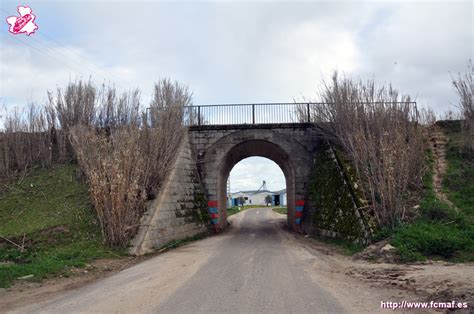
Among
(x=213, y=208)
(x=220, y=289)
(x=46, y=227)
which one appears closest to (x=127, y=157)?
(x=46, y=227)

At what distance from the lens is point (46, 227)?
12734 mm

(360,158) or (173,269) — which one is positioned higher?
(360,158)

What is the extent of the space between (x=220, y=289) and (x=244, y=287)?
19.2 inches

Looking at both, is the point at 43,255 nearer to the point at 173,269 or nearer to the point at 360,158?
the point at 173,269

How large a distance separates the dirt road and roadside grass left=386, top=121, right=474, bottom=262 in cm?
130

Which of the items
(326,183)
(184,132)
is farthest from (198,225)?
(326,183)

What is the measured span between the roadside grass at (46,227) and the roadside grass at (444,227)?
841 cm

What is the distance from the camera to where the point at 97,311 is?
6055 mm

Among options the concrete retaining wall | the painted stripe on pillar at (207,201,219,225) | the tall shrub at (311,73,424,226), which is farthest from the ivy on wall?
the concrete retaining wall

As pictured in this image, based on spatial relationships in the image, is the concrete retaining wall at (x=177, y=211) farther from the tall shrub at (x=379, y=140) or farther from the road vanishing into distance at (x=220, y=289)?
the tall shrub at (x=379, y=140)

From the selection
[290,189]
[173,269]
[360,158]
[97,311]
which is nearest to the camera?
[97,311]

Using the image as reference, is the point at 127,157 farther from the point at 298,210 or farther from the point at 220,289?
the point at 298,210

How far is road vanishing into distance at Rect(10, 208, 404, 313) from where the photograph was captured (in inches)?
241

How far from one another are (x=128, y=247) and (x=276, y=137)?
35.4 feet
